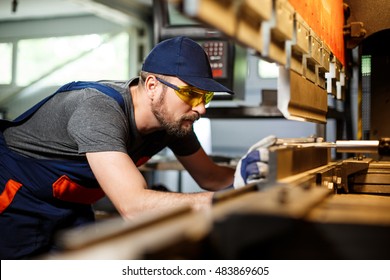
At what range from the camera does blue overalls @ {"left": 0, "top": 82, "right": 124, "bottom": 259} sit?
74.9 inches

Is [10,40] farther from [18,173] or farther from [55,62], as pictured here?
[18,173]

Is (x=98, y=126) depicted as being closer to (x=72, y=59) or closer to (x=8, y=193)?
(x=8, y=193)

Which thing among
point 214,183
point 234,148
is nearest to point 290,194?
point 214,183

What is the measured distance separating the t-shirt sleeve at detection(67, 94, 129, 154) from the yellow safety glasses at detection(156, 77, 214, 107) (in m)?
0.22

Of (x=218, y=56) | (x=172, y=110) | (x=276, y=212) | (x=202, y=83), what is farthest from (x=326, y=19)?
(x=218, y=56)

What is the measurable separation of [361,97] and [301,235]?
1.93 metres

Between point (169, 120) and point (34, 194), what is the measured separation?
568mm

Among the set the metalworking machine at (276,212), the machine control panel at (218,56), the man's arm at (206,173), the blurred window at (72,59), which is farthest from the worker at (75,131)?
the blurred window at (72,59)

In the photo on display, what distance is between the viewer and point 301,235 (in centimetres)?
79

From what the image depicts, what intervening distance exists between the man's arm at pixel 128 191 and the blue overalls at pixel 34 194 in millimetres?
253

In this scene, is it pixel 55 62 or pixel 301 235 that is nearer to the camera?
pixel 301 235

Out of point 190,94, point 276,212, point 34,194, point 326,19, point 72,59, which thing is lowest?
point 34,194

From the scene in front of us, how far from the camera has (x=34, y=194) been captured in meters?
1.93

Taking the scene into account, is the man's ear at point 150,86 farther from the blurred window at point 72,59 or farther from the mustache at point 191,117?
the blurred window at point 72,59
